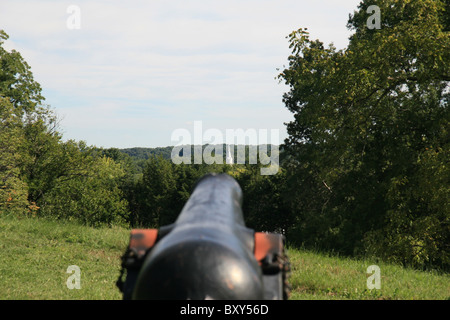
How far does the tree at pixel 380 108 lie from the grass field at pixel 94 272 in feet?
25.8

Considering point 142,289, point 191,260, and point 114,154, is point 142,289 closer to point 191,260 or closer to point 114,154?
point 191,260

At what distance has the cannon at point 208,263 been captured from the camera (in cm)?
246

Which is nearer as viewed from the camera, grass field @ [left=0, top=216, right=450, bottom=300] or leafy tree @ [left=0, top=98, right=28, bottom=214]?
grass field @ [left=0, top=216, right=450, bottom=300]

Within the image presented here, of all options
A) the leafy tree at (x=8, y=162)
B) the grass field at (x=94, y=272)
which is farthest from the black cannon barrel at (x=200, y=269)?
the leafy tree at (x=8, y=162)

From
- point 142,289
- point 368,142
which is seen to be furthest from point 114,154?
point 142,289

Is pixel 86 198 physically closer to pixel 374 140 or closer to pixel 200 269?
pixel 374 140

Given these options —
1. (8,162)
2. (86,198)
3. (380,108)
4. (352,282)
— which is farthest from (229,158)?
(352,282)

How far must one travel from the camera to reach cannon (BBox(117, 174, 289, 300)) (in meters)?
2.46

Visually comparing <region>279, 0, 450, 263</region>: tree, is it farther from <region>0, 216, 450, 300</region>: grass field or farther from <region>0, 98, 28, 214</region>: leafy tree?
<region>0, 98, 28, 214</region>: leafy tree

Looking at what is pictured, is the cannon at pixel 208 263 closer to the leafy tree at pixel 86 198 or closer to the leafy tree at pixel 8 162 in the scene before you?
the leafy tree at pixel 8 162

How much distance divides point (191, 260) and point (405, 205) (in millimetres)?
16885

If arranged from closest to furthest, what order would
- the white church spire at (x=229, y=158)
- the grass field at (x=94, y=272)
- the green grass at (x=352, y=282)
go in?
1. the grass field at (x=94, y=272)
2. the green grass at (x=352, y=282)
3. the white church spire at (x=229, y=158)

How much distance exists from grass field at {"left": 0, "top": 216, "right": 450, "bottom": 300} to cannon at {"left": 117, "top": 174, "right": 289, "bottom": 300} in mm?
3904

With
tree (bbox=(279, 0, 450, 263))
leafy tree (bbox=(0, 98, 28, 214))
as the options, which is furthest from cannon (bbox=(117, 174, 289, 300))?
leafy tree (bbox=(0, 98, 28, 214))
